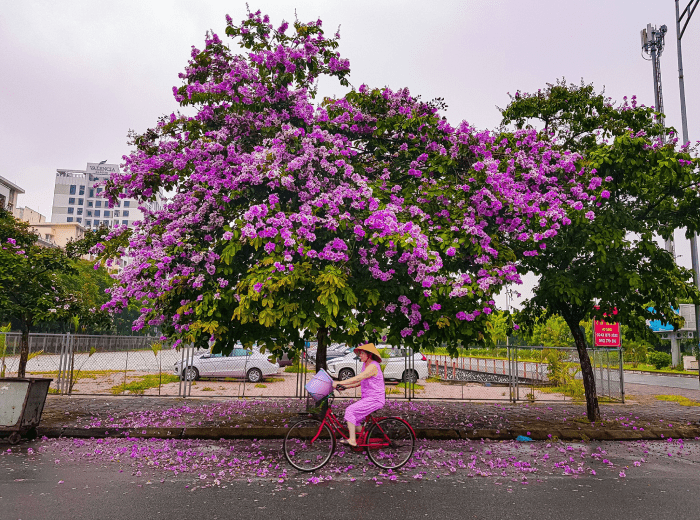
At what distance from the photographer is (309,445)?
7.28 meters

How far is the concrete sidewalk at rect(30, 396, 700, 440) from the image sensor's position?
986cm

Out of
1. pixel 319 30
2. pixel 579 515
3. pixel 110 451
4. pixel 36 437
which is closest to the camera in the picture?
pixel 579 515

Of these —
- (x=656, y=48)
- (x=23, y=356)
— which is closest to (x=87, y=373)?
(x=23, y=356)

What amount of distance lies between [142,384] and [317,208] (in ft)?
34.6

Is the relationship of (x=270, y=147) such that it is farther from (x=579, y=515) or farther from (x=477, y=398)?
(x=477, y=398)

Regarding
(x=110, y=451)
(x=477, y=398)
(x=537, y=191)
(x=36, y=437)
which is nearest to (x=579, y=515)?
(x=537, y=191)

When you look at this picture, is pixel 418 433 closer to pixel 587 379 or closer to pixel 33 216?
pixel 587 379

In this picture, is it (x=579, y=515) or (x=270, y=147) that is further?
(x=270, y=147)

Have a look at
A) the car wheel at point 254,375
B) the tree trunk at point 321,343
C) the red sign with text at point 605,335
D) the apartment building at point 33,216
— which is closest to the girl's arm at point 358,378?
the tree trunk at point 321,343

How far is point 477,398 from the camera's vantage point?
53.5ft

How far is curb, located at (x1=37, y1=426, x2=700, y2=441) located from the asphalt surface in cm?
217

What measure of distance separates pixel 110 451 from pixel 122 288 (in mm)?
2940

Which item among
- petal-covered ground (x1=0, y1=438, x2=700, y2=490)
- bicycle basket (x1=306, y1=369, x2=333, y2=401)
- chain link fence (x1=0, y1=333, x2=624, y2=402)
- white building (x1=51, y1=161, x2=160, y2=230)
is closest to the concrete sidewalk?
petal-covered ground (x1=0, y1=438, x2=700, y2=490)

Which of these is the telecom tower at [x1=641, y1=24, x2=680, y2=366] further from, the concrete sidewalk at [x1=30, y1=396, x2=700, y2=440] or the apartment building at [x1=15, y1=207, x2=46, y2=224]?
the apartment building at [x1=15, y1=207, x2=46, y2=224]
